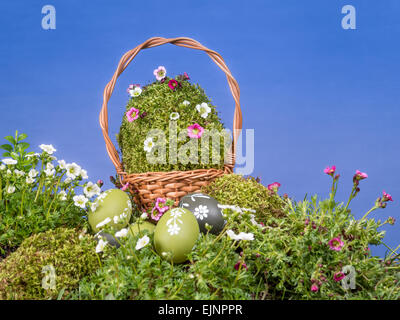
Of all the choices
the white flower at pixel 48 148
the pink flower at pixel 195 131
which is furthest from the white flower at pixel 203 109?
the white flower at pixel 48 148

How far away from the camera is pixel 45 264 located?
8.49 ft

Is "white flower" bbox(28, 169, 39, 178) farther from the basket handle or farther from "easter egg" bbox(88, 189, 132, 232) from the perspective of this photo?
the basket handle

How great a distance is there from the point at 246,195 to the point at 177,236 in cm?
102

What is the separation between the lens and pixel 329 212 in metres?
2.80

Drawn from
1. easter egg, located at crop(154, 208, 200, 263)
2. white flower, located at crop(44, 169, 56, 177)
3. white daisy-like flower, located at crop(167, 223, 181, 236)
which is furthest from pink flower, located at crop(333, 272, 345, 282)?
white flower, located at crop(44, 169, 56, 177)

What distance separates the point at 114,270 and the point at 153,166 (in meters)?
1.57

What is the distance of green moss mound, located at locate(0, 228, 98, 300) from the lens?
251 cm

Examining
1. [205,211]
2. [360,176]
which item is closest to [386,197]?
[360,176]

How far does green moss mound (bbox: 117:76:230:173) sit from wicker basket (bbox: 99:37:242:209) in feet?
0.40

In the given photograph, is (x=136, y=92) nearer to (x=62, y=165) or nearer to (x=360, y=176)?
(x=62, y=165)

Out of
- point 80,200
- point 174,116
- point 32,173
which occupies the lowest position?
point 80,200

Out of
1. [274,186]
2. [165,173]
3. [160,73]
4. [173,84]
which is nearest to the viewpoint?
[274,186]

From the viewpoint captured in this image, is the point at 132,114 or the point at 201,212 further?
the point at 132,114
